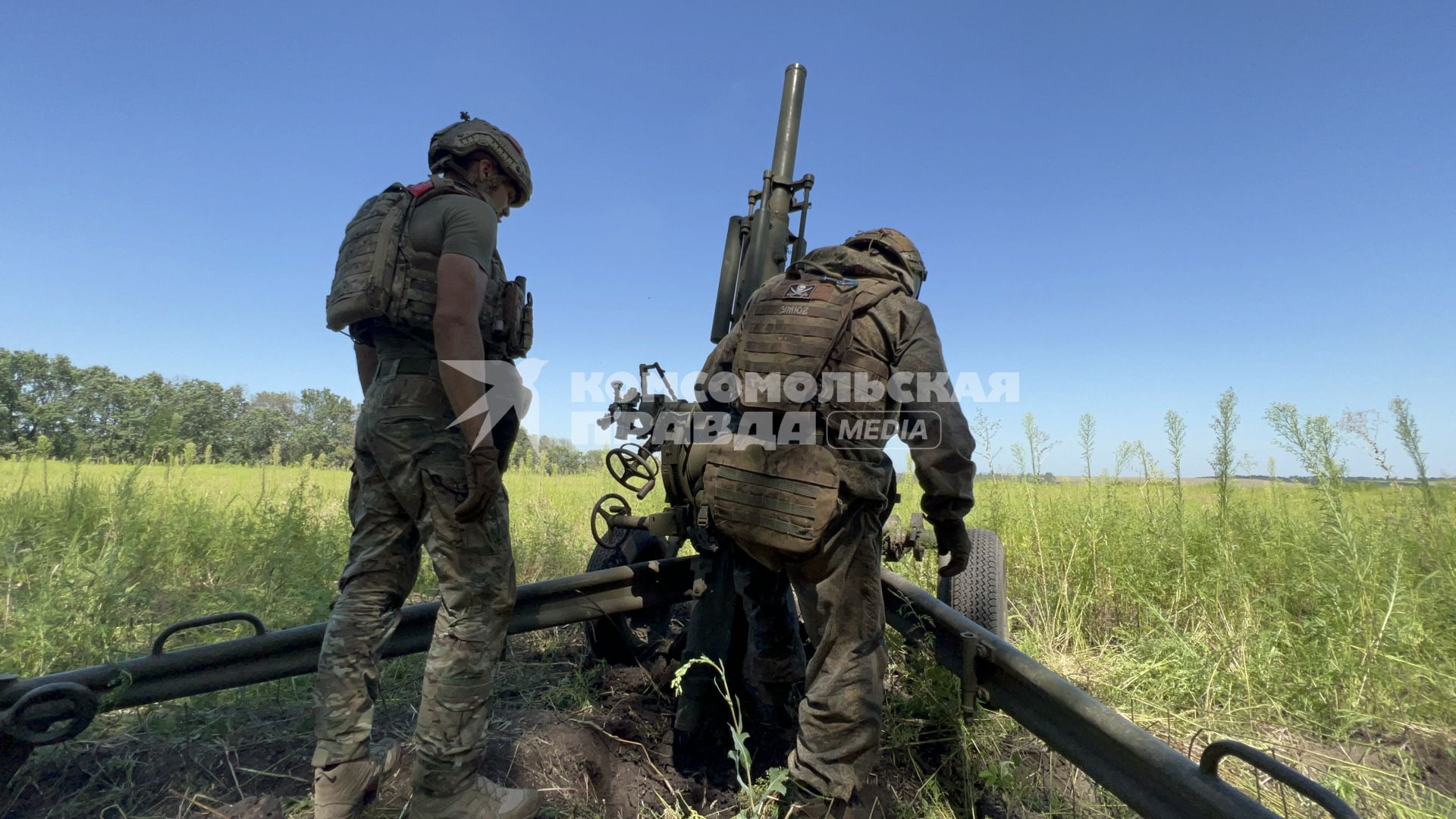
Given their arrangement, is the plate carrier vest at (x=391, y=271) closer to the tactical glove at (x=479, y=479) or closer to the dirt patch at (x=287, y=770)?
the tactical glove at (x=479, y=479)

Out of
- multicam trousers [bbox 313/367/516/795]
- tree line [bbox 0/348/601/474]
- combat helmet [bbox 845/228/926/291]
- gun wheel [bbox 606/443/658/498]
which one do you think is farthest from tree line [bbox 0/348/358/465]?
combat helmet [bbox 845/228/926/291]

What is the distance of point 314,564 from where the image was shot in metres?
3.66

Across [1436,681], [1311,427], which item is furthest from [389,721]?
[1311,427]

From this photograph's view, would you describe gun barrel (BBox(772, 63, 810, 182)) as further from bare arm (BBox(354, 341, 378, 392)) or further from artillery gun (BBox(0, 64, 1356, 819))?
bare arm (BBox(354, 341, 378, 392))

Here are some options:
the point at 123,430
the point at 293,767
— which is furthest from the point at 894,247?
the point at 123,430

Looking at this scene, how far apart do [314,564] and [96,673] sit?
1.99 metres

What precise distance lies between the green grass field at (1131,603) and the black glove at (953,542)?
502 mm

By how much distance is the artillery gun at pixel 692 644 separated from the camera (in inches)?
50.6

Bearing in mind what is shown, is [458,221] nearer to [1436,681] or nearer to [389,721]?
[389,721]

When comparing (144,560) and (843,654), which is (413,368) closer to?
(843,654)

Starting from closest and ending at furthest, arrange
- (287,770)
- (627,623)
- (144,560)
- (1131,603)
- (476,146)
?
(287,770) < (476,146) < (627,623) < (1131,603) < (144,560)

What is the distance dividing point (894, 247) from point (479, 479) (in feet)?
5.93

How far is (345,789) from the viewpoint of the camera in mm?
1807

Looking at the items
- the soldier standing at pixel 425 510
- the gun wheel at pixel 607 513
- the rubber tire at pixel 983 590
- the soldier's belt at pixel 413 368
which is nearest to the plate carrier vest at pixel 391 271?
the soldier standing at pixel 425 510
